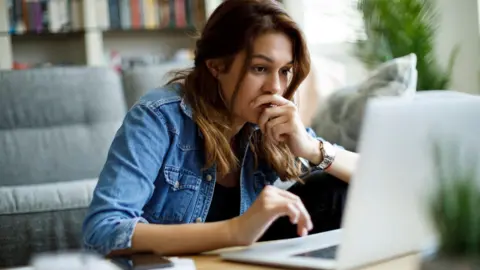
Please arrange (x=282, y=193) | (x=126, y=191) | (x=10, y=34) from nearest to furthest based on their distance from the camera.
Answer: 1. (x=282, y=193)
2. (x=126, y=191)
3. (x=10, y=34)

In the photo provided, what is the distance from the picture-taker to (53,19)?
4.14 m

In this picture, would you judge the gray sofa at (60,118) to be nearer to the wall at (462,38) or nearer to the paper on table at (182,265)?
the wall at (462,38)

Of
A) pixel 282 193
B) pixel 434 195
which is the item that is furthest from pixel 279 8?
pixel 434 195

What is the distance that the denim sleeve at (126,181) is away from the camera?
1.18 meters

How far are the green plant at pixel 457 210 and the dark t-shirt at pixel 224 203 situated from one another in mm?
890

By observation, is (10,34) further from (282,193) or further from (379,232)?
(379,232)

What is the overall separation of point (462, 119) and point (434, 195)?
0.47 feet

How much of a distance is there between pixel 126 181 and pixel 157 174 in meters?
0.13

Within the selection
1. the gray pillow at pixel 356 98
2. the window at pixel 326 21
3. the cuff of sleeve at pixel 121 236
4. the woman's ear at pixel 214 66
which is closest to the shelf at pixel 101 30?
the window at pixel 326 21

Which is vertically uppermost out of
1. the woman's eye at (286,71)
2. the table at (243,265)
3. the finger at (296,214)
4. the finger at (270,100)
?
the woman's eye at (286,71)

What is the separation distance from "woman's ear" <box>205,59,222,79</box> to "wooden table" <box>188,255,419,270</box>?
0.51m

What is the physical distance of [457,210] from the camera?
661mm

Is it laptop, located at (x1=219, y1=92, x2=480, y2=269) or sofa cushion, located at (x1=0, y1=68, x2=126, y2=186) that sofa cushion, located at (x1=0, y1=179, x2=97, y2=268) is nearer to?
sofa cushion, located at (x1=0, y1=68, x2=126, y2=186)

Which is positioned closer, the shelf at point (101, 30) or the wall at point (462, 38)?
the wall at point (462, 38)
